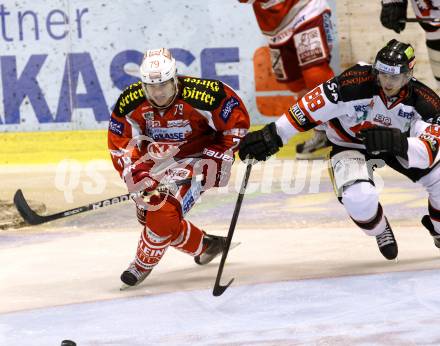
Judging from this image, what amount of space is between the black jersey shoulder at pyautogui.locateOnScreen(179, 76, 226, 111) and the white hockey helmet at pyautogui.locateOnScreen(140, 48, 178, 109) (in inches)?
3.2

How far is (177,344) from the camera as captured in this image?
4.25 meters

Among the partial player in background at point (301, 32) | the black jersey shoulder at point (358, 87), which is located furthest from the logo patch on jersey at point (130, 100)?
the partial player in background at point (301, 32)

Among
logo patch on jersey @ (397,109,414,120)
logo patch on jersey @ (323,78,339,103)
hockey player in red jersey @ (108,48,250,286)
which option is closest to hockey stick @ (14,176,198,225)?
hockey player in red jersey @ (108,48,250,286)

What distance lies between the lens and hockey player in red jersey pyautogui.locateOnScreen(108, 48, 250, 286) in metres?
5.27

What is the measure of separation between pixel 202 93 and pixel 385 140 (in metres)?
0.90

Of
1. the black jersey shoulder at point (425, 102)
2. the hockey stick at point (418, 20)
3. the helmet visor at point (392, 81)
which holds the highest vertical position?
the helmet visor at point (392, 81)

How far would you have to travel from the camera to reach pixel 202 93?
5445mm

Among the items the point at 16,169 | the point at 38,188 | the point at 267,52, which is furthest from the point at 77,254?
the point at 267,52

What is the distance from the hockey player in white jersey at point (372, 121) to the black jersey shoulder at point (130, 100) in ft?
1.72

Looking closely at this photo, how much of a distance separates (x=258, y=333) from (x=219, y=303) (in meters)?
0.53

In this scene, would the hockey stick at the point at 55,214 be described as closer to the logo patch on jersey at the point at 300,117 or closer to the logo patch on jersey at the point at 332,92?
the logo patch on jersey at the point at 300,117

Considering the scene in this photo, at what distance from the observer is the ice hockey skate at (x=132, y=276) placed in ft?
17.1

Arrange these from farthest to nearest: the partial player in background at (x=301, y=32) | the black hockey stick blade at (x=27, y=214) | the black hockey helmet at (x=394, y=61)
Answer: the partial player in background at (x=301, y=32) → the black hockey stick blade at (x=27, y=214) → the black hockey helmet at (x=394, y=61)

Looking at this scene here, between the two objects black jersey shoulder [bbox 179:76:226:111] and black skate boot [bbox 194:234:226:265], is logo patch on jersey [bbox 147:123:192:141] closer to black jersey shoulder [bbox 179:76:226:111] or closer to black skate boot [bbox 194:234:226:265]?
black jersey shoulder [bbox 179:76:226:111]
